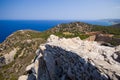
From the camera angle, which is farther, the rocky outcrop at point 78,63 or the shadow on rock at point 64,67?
the shadow on rock at point 64,67

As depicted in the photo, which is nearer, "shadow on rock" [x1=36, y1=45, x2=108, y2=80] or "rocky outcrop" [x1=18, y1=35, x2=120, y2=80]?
"rocky outcrop" [x1=18, y1=35, x2=120, y2=80]

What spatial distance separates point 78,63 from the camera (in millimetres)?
16969

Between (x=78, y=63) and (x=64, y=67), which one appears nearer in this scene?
(x=78, y=63)

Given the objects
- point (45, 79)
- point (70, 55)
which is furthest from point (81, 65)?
point (45, 79)

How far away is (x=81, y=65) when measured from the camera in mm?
16531

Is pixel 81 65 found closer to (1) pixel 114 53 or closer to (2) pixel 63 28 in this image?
(1) pixel 114 53

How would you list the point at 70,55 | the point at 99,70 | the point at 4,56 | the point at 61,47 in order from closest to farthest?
the point at 99,70 < the point at 70,55 < the point at 61,47 < the point at 4,56

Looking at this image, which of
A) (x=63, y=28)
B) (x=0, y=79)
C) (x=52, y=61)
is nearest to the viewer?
(x=52, y=61)

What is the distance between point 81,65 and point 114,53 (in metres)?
3.01

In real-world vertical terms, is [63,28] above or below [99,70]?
below

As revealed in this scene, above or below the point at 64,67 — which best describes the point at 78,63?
above

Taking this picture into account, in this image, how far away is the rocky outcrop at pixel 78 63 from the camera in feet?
47.1

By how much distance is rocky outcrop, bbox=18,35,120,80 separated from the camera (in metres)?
14.4

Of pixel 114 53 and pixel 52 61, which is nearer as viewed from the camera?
pixel 114 53
